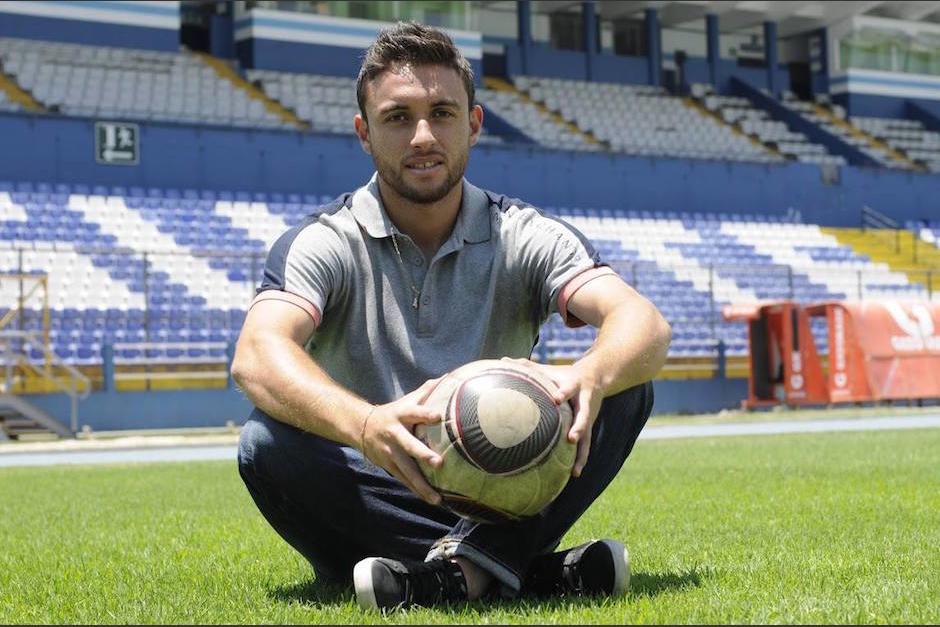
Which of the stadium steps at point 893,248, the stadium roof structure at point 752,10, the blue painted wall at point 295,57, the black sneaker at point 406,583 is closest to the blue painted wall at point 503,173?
the stadium steps at point 893,248

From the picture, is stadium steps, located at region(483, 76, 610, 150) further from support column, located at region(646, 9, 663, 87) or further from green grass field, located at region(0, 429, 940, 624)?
green grass field, located at region(0, 429, 940, 624)

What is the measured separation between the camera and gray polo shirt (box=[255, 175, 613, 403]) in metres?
4.00

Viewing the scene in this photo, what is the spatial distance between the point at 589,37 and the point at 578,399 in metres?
34.9

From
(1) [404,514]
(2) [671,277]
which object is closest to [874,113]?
(2) [671,277]

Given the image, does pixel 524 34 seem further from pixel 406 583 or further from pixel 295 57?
pixel 406 583

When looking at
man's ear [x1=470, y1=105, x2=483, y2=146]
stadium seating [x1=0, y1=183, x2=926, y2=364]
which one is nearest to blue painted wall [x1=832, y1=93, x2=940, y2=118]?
stadium seating [x1=0, y1=183, x2=926, y2=364]

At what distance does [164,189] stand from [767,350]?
1046 centimetres

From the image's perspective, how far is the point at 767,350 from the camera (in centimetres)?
2431

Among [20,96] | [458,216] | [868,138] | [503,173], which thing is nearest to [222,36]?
[20,96]

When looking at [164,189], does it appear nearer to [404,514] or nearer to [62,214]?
[62,214]

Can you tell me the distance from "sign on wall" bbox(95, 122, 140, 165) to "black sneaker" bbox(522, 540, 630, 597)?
70.9 ft

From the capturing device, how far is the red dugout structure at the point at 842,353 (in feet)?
77.6

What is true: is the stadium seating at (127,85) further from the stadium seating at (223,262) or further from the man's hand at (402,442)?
the man's hand at (402,442)

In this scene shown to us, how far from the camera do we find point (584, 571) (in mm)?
3842
